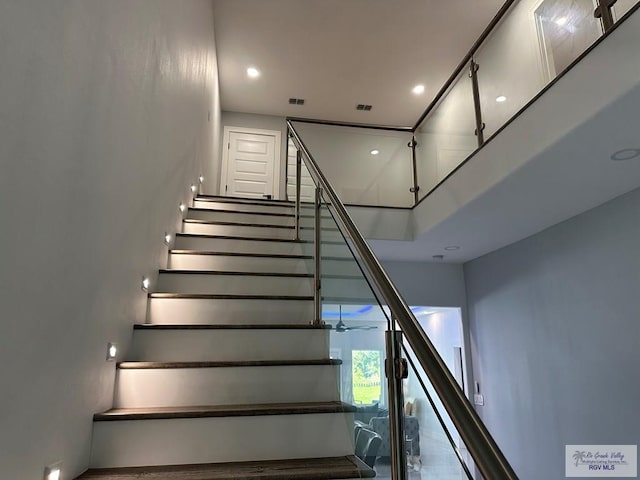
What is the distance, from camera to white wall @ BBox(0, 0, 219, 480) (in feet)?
3.22

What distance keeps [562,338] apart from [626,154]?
200cm

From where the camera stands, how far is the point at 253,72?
5895 mm

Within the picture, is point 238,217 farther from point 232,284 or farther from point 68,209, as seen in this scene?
point 68,209

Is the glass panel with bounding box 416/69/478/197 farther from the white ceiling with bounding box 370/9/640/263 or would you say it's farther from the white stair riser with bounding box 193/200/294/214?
the white stair riser with bounding box 193/200/294/214

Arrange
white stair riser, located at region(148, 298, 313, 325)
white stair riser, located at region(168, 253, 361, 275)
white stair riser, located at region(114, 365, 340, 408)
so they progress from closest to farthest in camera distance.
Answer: white stair riser, located at region(114, 365, 340, 408) < white stair riser, located at region(148, 298, 313, 325) < white stair riser, located at region(168, 253, 361, 275)

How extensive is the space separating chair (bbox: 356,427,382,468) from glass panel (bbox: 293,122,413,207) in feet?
11.5

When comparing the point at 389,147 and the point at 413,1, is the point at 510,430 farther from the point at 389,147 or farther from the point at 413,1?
the point at 413,1

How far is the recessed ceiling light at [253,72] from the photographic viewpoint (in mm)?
5836

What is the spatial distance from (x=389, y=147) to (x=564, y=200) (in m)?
2.04

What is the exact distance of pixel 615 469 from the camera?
326cm

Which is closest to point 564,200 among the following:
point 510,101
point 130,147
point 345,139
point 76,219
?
point 510,101

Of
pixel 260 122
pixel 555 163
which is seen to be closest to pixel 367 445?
pixel 555 163

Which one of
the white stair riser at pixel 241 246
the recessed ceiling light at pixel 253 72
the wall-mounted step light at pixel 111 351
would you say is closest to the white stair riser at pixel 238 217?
the white stair riser at pixel 241 246

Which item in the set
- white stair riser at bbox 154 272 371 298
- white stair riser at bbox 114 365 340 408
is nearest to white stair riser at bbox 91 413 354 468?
white stair riser at bbox 114 365 340 408
